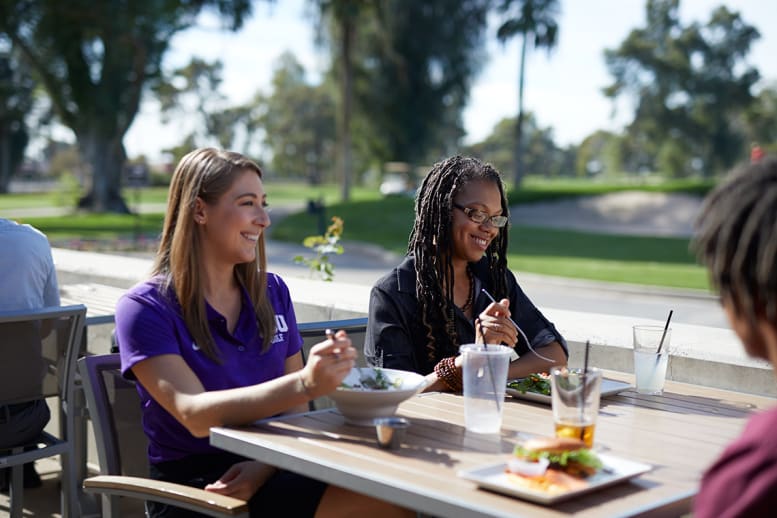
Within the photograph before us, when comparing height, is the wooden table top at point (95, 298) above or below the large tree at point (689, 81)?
below

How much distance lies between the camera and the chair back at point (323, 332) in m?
3.61

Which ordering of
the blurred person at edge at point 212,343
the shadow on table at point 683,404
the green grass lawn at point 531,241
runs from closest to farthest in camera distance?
the blurred person at edge at point 212,343 → the shadow on table at point 683,404 → the green grass lawn at point 531,241

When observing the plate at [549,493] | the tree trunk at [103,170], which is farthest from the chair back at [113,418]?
the tree trunk at [103,170]

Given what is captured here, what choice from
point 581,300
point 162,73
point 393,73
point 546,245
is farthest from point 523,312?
point 393,73

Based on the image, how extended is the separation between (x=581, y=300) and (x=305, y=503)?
1428 centimetres

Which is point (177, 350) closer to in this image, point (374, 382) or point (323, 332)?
point (374, 382)

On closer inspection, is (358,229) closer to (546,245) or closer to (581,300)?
(546,245)

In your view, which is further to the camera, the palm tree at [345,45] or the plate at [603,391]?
the palm tree at [345,45]

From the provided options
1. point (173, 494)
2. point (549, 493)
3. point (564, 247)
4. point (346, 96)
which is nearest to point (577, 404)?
point (549, 493)

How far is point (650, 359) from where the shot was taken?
3.02 meters

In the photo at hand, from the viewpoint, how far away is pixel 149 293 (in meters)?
2.75

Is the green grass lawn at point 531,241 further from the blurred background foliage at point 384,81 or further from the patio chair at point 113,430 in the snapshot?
the patio chair at point 113,430

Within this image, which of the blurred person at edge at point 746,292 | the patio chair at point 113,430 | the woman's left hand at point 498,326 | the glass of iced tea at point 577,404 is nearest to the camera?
the blurred person at edge at point 746,292

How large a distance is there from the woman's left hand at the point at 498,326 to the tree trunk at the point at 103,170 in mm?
32250
